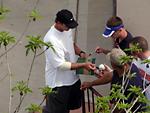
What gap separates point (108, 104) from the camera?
288 cm

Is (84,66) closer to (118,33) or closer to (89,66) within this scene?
(89,66)

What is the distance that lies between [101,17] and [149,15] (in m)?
0.97

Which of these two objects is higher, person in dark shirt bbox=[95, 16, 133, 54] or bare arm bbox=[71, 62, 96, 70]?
person in dark shirt bbox=[95, 16, 133, 54]

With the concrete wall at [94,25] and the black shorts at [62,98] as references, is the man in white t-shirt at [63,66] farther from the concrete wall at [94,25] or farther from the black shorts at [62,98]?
the concrete wall at [94,25]

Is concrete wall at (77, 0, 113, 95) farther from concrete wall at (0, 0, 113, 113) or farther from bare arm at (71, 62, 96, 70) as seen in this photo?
bare arm at (71, 62, 96, 70)

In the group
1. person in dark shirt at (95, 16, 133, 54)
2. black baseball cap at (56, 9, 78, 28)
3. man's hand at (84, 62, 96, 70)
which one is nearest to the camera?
man's hand at (84, 62, 96, 70)

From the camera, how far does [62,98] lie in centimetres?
539

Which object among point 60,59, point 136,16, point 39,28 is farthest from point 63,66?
point 39,28

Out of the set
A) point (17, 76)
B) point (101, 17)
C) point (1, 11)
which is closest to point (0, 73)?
point (17, 76)

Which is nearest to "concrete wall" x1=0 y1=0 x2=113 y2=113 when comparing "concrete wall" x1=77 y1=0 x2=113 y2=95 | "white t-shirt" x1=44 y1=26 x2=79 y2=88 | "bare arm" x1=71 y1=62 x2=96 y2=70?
"concrete wall" x1=77 y1=0 x2=113 y2=95

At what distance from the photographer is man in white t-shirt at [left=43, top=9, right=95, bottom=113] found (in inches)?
201

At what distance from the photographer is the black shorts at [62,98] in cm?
538

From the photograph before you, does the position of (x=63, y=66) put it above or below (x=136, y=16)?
below

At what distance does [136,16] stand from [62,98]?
5.88 ft
